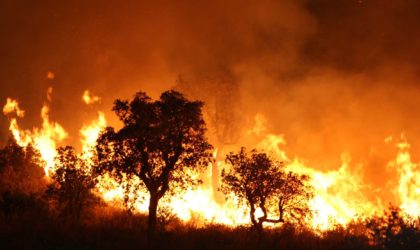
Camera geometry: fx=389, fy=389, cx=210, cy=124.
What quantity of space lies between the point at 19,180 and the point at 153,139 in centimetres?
1738

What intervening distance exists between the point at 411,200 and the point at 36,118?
45946 mm

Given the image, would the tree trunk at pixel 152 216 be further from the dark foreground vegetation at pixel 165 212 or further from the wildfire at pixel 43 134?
the wildfire at pixel 43 134

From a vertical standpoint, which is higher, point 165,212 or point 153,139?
point 153,139

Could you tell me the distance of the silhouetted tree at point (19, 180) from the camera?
24.0 m

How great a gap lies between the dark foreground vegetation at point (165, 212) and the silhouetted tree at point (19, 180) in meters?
0.14

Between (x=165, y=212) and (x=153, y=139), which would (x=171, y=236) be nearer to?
(x=165, y=212)

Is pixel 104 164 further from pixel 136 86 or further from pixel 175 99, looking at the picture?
pixel 136 86

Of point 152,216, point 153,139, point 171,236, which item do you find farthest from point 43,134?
point 153,139

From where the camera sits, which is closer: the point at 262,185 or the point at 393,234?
the point at 393,234

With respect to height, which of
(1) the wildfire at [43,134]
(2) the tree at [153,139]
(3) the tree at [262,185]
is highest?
(1) the wildfire at [43,134]

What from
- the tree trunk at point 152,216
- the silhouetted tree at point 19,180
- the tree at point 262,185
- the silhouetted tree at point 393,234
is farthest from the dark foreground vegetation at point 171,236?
the tree at point 262,185

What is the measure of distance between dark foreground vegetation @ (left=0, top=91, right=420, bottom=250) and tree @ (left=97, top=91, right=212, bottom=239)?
0.16 feet

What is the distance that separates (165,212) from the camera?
21.7 meters

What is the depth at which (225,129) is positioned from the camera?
1588 inches
